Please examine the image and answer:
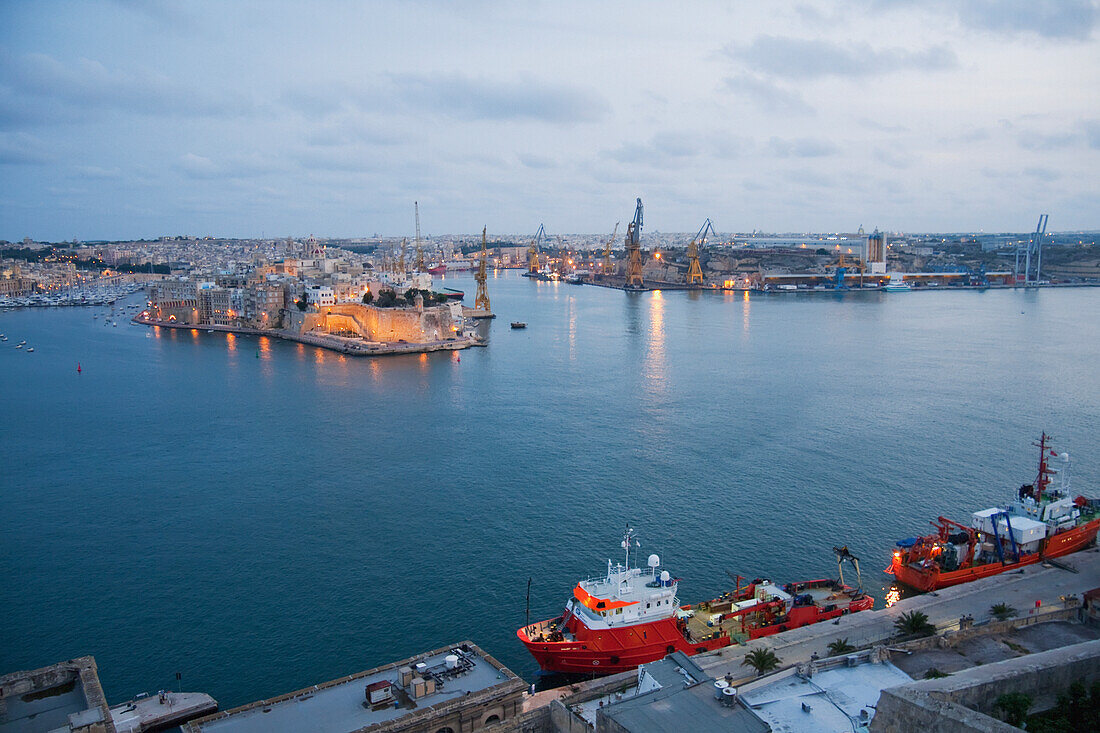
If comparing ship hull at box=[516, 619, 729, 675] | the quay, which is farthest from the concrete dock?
the quay

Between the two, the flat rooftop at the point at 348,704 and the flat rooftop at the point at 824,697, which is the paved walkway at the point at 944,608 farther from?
the flat rooftop at the point at 348,704

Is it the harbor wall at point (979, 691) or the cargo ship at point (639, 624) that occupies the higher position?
the harbor wall at point (979, 691)

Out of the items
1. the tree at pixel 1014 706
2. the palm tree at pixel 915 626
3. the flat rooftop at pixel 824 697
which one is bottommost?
the palm tree at pixel 915 626

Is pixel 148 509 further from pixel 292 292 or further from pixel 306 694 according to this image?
pixel 292 292

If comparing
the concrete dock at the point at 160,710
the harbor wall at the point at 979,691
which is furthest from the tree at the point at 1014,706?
the concrete dock at the point at 160,710

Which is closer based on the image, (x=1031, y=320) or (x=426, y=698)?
(x=426, y=698)

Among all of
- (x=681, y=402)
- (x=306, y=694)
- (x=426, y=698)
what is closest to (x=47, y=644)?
(x=306, y=694)

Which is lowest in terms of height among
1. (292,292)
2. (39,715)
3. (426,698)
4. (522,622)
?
(522,622)
